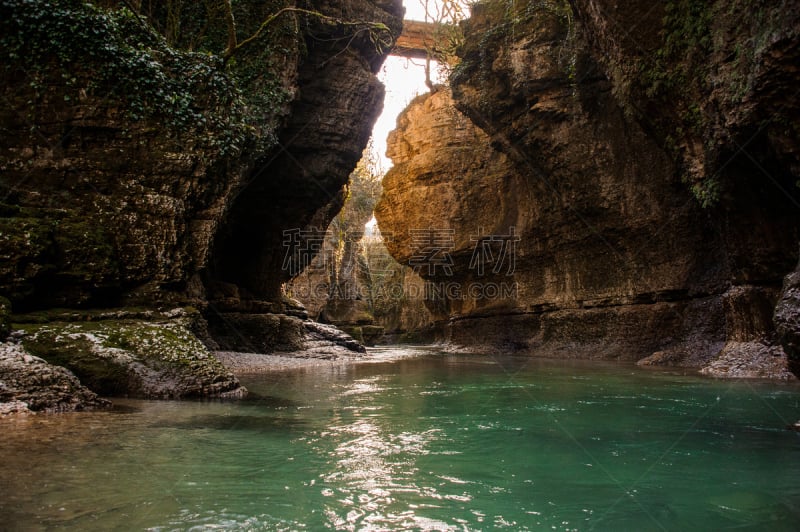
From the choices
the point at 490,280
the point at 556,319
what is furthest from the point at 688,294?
the point at 490,280

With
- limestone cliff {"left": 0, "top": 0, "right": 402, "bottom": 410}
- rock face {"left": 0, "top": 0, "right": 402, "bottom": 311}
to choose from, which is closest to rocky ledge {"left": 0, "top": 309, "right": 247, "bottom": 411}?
limestone cliff {"left": 0, "top": 0, "right": 402, "bottom": 410}

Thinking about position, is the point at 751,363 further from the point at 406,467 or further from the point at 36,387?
the point at 36,387

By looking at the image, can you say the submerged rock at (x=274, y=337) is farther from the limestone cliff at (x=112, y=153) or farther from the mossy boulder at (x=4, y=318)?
the mossy boulder at (x=4, y=318)

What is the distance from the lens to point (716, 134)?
24.8 ft

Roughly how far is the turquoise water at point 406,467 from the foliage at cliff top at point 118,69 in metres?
4.58

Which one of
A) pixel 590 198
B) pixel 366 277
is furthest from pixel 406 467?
pixel 366 277

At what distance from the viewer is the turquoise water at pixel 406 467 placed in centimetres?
219

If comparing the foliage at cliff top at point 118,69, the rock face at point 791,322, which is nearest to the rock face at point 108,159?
the foliage at cliff top at point 118,69

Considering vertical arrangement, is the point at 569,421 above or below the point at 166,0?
below

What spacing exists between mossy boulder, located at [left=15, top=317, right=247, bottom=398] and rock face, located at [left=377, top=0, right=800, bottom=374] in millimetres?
7345

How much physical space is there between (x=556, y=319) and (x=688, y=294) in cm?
456

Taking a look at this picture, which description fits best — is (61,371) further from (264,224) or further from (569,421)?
(264,224)

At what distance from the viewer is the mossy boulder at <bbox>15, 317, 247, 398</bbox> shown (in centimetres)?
549

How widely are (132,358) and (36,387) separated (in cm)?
117
